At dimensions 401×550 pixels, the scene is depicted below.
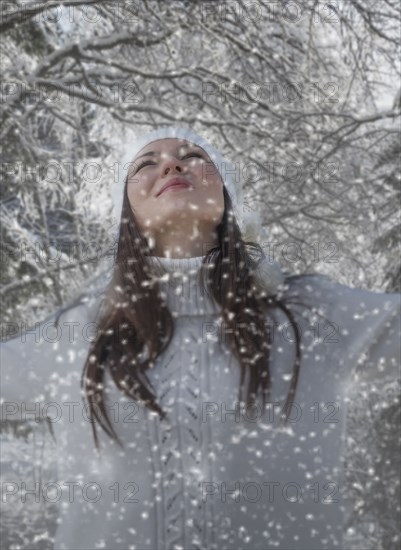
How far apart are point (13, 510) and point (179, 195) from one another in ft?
26.0

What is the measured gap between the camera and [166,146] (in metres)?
2.00

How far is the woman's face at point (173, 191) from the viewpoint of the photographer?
184cm

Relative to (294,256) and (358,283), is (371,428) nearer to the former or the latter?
(358,283)

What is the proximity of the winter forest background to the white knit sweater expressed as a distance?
2.98 metres

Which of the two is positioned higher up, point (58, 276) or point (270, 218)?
point (270, 218)

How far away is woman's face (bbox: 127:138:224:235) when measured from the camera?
1.84 metres

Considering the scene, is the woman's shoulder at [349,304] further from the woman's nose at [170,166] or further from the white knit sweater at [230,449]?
the woman's nose at [170,166]

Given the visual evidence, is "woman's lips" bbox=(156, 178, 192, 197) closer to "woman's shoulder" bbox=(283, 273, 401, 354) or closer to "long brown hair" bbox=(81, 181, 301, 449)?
"long brown hair" bbox=(81, 181, 301, 449)

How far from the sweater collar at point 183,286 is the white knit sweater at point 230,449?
60 mm

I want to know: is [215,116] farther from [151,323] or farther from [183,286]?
[151,323]

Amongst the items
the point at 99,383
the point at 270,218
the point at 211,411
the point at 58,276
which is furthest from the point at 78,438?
the point at 270,218

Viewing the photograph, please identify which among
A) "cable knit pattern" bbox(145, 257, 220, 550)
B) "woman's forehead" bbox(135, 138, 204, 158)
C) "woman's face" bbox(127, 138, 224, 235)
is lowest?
"cable knit pattern" bbox(145, 257, 220, 550)

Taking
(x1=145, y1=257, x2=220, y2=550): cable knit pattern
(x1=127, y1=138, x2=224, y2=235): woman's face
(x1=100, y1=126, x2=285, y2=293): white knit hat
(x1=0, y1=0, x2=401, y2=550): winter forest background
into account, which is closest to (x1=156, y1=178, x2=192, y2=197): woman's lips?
(x1=127, y1=138, x2=224, y2=235): woman's face

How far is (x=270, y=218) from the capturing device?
21.7ft
